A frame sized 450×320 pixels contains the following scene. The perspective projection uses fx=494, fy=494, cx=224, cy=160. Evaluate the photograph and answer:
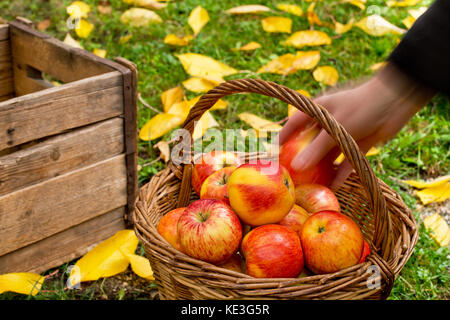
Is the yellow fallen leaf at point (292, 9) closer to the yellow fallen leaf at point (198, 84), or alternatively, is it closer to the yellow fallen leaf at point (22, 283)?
the yellow fallen leaf at point (198, 84)

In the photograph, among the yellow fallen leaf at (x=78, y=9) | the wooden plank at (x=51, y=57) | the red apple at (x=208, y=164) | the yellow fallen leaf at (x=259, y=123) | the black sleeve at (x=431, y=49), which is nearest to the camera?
the black sleeve at (x=431, y=49)

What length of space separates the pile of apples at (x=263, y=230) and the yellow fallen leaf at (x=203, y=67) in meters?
1.05

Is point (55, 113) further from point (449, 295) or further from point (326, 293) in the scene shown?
point (449, 295)

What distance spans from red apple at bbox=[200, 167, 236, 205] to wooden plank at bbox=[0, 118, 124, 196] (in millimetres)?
365

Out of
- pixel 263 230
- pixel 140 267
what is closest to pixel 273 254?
pixel 263 230

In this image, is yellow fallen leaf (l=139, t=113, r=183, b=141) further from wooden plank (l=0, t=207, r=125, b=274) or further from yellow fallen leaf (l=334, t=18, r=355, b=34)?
yellow fallen leaf (l=334, t=18, r=355, b=34)

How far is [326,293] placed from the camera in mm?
965

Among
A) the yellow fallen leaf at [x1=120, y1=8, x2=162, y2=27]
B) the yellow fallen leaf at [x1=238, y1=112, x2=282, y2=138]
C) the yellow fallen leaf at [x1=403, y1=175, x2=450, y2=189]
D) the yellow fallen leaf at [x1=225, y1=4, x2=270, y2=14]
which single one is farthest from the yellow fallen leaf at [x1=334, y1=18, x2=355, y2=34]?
the yellow fallen leaf at [x1=403, y1=175, x2=450, y2=189]

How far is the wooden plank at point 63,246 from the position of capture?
4.82 feet

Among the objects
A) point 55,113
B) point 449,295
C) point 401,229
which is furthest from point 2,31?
point 449,295

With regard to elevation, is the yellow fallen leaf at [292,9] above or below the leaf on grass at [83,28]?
above

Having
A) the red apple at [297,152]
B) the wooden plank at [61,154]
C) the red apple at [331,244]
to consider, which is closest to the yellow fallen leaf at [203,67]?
the wooden plank at [61,154]

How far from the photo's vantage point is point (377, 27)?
264cm

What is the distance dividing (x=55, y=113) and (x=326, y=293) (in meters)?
0.87
